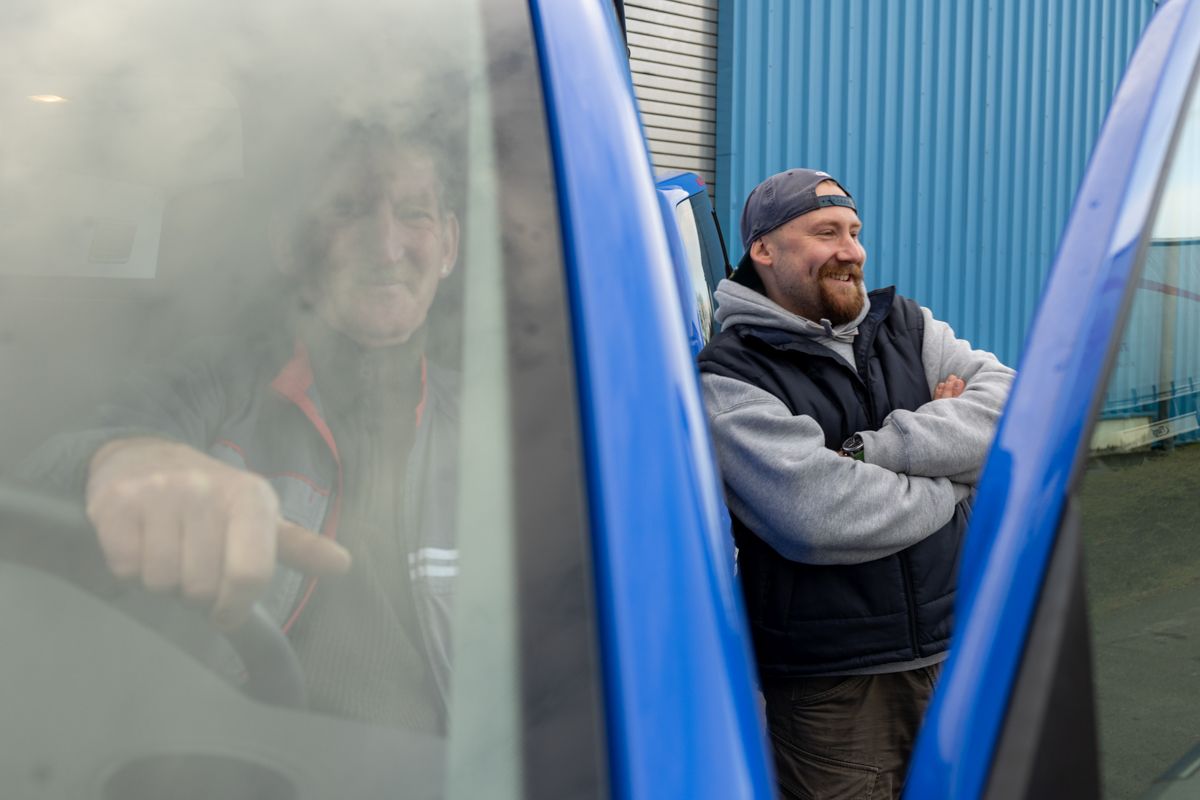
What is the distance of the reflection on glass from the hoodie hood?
1018 mm

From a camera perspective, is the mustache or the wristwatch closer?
the wristwatch

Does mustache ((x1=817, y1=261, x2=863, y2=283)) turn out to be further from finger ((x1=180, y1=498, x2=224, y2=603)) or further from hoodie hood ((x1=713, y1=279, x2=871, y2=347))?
finger ((x1=180, y1=498, x2=224, y2=603))

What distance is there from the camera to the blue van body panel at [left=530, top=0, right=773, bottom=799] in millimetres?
675

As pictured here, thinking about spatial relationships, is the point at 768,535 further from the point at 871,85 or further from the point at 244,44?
the point at 871,85

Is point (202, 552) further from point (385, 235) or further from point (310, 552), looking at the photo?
point (385, 235)

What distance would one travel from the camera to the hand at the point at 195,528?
69 cm

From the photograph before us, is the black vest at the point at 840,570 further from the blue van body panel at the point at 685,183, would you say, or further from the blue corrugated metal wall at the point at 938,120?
the blue corrugated metal wall at the point at 938,120

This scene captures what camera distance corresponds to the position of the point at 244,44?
2.84ft

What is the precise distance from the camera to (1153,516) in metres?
0.95

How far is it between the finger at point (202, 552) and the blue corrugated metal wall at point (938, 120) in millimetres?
7139

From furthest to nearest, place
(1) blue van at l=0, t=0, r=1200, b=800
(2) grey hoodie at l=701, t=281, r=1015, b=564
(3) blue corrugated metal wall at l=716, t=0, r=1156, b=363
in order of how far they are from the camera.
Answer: (3) blue corrugated metal wall at l=716, t=0, r=1156, b=363 < (2) grey hoodie at l=701, t=281, r=1015, b=564 < (1) blue van at l=0, t=0, r=1200, b=800

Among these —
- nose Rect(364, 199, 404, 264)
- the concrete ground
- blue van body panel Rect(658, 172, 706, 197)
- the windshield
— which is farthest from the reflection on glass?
blue van body panel Rect(658, 172, 706, 197)

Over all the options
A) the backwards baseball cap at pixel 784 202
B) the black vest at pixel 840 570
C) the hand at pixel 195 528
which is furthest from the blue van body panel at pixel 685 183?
the hand at pixel 195 528

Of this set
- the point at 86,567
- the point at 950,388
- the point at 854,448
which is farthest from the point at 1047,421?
the point at 950,388
